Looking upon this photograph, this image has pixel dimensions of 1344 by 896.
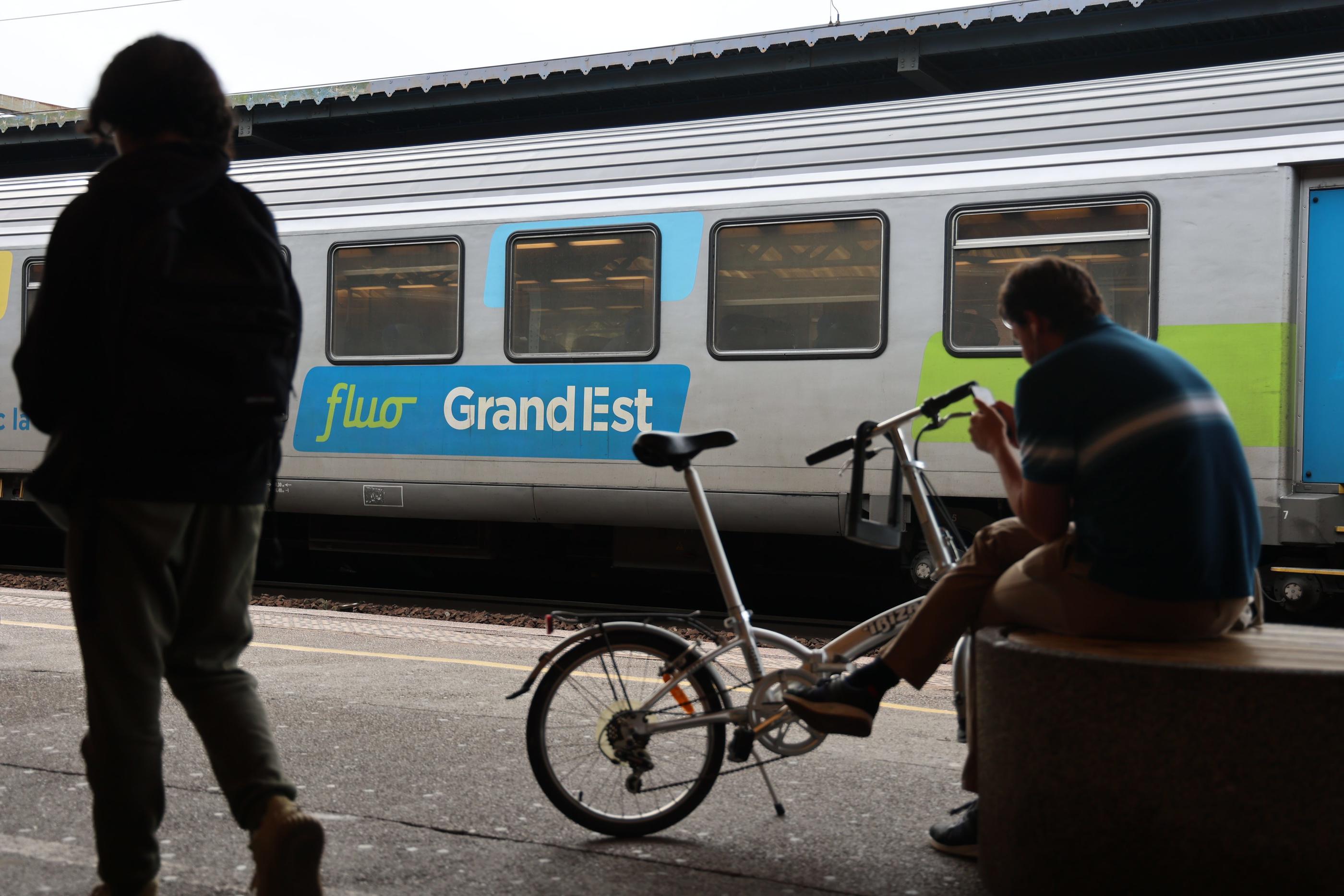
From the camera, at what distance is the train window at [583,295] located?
27.8 feet

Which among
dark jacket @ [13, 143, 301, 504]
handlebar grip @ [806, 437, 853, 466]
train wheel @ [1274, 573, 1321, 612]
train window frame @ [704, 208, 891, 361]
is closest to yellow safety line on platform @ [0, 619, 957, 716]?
handlebar grip @ [806, 437, 853, 466]

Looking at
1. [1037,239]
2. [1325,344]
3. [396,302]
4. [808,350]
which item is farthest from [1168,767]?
[396,302]

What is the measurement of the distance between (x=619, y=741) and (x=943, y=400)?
129cm

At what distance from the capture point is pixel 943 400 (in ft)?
11.3

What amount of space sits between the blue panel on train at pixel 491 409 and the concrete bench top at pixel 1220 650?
5.45m

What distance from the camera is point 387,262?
9.16 metres

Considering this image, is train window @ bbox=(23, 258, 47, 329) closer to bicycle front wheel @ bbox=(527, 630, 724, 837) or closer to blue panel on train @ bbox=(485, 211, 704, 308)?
blue panel on train @ bbox=(485, 211, 704, 308)

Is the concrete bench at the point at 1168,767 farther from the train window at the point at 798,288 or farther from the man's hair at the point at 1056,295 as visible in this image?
the train window at the point at 798,288

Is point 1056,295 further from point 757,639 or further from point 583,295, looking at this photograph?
point 583,295

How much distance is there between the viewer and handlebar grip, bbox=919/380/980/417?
342 centimetres

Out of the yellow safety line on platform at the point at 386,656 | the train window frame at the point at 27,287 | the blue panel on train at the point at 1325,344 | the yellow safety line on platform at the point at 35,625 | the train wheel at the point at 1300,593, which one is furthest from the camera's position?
the train window frame at the point at 27,287

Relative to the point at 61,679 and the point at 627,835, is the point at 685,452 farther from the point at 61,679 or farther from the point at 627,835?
the point at 61,679

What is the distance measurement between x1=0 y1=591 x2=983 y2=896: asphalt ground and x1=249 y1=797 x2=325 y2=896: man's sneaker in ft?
2.20

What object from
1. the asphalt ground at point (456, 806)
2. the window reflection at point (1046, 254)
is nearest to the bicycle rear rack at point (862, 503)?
the asphalt ground at point (456, 806)
